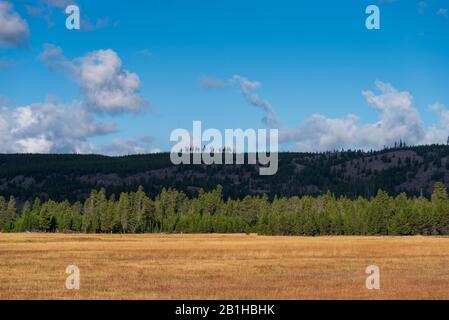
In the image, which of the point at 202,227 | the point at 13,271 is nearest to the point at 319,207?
the point at 202,227

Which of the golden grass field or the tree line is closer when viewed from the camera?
the golden grass field

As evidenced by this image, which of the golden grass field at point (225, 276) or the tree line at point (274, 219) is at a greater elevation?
the tree line at point (274, 219)

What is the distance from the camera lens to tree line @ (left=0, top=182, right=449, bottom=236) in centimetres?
14775

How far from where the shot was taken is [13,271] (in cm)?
4572

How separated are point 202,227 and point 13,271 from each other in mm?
127631

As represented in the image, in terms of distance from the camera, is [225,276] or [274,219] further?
[274,219]

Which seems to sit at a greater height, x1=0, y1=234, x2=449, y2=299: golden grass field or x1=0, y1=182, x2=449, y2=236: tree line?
x1=0, y1=182, x2=449, y2=236: tree line

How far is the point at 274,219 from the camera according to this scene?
156875 millimetres

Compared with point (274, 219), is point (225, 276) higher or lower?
lower

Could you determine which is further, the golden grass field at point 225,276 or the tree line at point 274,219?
the tree line at point 274,219

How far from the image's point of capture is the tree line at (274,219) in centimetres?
14775
